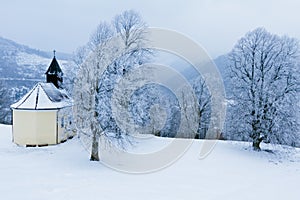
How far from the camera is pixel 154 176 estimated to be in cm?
1344

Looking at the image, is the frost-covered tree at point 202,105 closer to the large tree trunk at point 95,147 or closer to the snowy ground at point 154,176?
the snowy ground at point 154,176

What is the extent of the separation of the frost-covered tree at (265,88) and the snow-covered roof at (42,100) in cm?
1189

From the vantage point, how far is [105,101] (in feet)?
48.9

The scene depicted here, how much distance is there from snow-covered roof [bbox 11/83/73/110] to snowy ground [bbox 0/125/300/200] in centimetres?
281

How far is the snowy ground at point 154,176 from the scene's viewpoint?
10.2 m

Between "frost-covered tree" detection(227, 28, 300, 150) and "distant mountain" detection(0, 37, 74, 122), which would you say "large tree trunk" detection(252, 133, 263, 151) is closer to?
"frost-covered tree" detection(227, 28, 300, 150)

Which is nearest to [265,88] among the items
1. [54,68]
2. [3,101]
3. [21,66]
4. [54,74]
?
[54,74]

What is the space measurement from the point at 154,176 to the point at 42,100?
36.6ft

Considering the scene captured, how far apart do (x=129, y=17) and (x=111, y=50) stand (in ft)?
26.7

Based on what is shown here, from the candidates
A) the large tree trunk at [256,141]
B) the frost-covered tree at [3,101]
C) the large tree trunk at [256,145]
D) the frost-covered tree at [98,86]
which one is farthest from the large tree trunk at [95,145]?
the frost-covered tree at [3,101]

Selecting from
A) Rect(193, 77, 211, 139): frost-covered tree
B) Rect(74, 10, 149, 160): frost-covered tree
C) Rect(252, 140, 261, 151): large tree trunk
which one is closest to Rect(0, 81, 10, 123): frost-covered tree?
Rect(193, 77, 211, 139): frost-covered tree

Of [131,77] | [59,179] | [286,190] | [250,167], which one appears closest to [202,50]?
[131,77]

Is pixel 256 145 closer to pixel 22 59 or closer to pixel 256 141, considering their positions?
pixel 256 141

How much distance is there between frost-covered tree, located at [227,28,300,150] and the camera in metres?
19.1
